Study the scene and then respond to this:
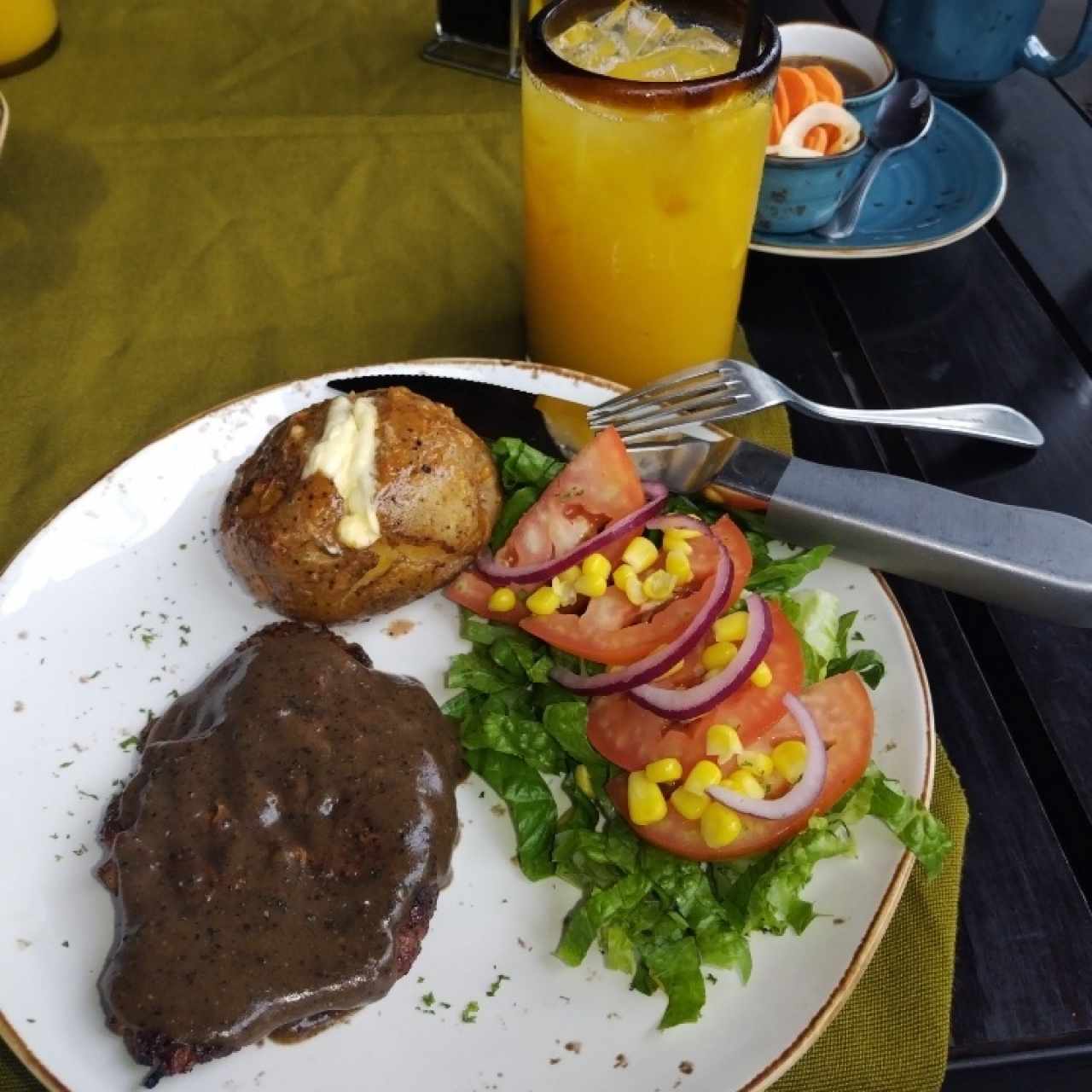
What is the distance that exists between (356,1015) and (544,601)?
693 millimetres

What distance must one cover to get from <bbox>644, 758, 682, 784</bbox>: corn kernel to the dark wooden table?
0.46 m

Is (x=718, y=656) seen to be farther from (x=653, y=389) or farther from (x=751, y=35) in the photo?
(x=751, y=35)

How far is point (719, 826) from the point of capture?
141 centimetres

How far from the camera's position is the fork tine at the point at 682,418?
1.87 m

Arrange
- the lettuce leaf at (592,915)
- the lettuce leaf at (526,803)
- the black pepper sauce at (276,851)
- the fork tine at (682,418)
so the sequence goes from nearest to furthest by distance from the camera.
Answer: the black pepper sauce at (276,851) < the lettuce leaf at (592,915) < the lettuce leaf at (526,803) < the fork tine at (682,418)

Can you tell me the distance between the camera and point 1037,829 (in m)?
1.61

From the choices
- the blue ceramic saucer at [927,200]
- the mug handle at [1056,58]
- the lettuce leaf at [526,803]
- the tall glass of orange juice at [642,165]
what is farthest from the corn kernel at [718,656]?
the mug handle at [1056,58]

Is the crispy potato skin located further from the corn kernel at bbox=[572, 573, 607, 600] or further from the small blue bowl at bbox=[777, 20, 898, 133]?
the small blue bowl at bbox=[777, 20, 898, 133]

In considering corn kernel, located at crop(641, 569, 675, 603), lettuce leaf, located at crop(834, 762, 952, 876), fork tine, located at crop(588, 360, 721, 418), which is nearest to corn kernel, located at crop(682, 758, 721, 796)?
lettuce leaf, located at crop(834, 762, 952, 876)

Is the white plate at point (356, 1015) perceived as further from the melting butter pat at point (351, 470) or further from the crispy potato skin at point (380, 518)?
Result: the melting butter pat at point (351, 470)

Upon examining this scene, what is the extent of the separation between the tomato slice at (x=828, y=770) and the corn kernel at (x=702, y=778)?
5 centimetres

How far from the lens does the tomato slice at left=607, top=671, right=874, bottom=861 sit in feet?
4.72

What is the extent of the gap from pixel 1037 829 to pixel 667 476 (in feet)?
2.87

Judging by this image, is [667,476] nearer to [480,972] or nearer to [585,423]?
[585,423]
